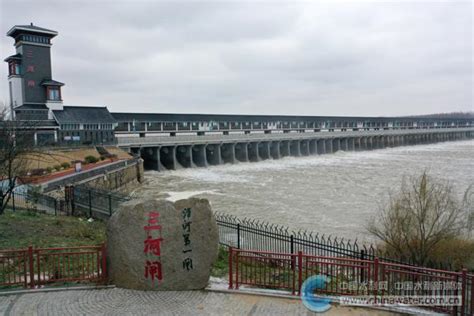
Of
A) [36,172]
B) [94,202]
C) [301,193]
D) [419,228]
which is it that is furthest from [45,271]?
[301,193]

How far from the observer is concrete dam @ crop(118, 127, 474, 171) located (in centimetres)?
5294

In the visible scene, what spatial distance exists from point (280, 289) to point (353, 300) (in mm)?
1485

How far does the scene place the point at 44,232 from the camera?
12211 mm

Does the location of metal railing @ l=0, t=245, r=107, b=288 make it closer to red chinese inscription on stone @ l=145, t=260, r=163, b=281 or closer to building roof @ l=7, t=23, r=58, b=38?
red chinese inscription on stone @ l=145, t=260, r=163, b=281

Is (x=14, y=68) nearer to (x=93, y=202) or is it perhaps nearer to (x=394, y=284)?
(x=93, y=202)

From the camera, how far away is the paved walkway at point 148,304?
6.70 metres

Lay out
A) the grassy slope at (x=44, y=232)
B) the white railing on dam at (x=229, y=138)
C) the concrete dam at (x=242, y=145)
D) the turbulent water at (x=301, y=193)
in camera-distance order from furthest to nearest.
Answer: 1. the concrete dam at (x=242, y=145)
2. the white railing on dam at (x=229, y=138)
3. the turbulent water at (x=301, y=193)
4. the grassy slope at (x=44, y=232)

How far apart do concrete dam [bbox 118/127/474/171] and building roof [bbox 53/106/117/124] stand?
3742 mm

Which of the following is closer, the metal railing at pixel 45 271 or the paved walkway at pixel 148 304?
the paved walkway at pixel 148 304

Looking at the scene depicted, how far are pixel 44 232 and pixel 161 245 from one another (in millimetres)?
6650

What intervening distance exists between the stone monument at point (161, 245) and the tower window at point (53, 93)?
48429 millimetres

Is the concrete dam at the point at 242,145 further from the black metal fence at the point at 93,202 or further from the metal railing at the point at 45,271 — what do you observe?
the metal railing at the point at 45,271

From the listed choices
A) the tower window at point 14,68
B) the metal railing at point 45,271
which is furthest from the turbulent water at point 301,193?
the tower window at point 14,68

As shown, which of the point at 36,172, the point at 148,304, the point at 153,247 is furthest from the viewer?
the point at 36,172
